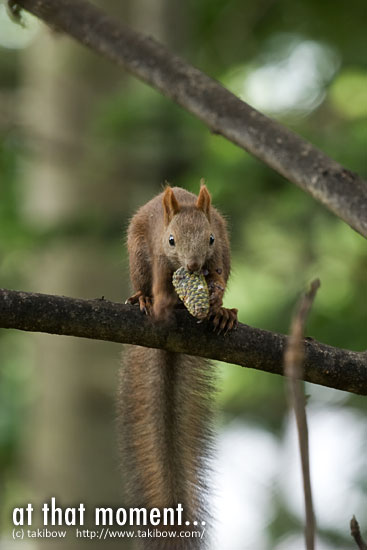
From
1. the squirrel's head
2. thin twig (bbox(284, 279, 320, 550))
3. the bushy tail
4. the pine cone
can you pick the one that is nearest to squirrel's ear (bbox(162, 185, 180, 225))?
the squirrel's head

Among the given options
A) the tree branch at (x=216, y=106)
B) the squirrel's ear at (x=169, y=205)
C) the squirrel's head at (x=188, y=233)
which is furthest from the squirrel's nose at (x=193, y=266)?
the tree branch at (x=216, y=106)

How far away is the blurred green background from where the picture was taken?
5.09 m

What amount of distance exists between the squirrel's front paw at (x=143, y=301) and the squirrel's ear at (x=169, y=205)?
0.87ft

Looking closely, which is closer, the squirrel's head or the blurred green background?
the squirrel's head

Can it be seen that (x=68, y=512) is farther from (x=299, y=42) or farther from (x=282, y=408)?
(x=299, y=42)

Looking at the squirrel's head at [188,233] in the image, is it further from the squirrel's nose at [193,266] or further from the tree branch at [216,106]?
the tree branch at [216,106]

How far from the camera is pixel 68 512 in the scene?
429 cm

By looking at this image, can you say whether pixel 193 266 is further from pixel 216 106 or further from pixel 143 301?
pixel 216 106

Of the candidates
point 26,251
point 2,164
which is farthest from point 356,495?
point 2,164

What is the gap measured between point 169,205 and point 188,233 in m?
0.15

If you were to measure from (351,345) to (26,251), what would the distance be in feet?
7.29

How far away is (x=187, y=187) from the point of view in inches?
193

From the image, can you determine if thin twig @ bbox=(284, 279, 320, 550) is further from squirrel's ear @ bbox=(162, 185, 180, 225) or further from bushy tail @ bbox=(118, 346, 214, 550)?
squirrel's ear @ bbox=(162, 185, 180, 225)

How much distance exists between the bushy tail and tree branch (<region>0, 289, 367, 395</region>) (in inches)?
21.5
